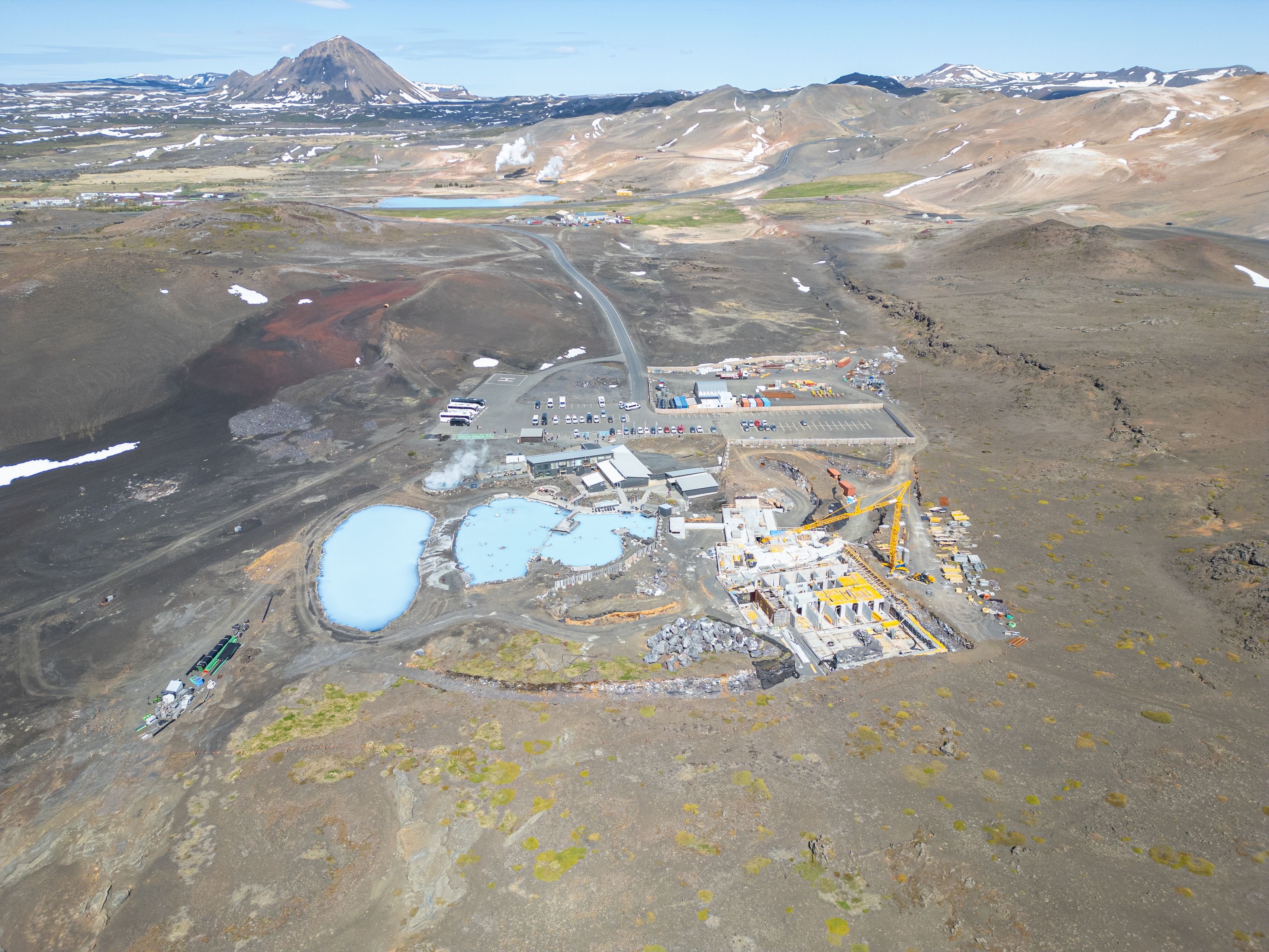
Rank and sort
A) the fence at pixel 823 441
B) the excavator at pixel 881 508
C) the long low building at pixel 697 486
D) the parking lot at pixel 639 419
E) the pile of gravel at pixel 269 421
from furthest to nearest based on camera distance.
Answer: the parking lot at pixel 639 419 < the pile of gravel at pixel 269 421 < the fence at pixel 823 441 < the long low building at pixel 697 486 < the excavator at pixel 881 508

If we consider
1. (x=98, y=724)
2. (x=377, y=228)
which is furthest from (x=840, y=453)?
(x=377, y=228)

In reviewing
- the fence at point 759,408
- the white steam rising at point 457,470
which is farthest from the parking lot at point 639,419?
the white steam rising at point 457,470

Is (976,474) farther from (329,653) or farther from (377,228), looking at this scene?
(377,228)

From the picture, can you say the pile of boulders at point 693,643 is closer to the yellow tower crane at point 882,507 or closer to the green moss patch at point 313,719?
the yellow tower crane at point 882,507

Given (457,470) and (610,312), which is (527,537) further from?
(610,312)

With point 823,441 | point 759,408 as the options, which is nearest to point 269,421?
point 759,408
